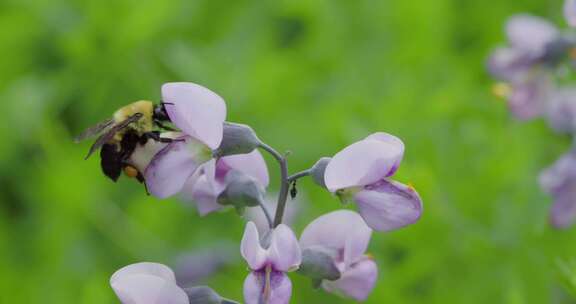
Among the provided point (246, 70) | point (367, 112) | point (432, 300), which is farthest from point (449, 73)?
point (432, 300)

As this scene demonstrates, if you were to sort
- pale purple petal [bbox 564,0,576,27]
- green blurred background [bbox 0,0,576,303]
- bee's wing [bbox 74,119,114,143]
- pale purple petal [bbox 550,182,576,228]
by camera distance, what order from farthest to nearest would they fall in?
green blurred background [bbox 0,0,576,303], pale purple petal [bbox 550,182,576,228], pale purple petal [bbox 564,0,576,27], bee's wing [bbox 74,119,114,143]

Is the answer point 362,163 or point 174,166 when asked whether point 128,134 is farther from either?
point 362,163

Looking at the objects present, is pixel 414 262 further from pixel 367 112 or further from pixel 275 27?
pixel 275 27

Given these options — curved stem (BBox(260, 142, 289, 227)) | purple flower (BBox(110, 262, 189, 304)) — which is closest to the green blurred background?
curved stem (BBox(260, 142, 289, 227))

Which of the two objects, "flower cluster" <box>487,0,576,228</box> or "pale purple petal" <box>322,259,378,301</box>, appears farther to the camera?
"flower cluster" <box>487,0,576,228</box>

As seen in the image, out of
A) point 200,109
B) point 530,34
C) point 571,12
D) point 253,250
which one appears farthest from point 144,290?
point 530,34

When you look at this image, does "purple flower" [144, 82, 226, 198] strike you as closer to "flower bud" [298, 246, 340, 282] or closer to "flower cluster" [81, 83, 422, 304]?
"flower cluster" [81, 83, 422, 304]

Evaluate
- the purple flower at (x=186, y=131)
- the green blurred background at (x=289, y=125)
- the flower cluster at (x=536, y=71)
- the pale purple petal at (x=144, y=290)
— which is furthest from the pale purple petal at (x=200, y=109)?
the flower cluster at (x=536, y=71)
